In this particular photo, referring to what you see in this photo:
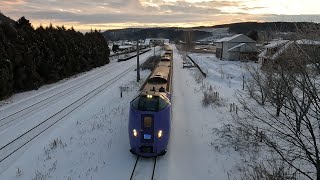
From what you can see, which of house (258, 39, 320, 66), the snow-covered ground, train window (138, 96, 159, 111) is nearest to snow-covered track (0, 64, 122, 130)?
the snow-covered ground

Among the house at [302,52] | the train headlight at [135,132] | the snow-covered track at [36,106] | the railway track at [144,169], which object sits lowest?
the snow-covered track at [36,106]

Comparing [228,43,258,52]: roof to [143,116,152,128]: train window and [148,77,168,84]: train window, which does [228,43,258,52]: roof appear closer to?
[148,77,168,84]: train window

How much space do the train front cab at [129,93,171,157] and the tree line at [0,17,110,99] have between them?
16.6 meters

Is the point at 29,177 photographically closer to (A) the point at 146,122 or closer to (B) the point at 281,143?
(A) the point at 146,122

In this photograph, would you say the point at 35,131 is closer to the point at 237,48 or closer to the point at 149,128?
the point at 149,128

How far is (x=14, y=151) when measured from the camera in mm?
14898

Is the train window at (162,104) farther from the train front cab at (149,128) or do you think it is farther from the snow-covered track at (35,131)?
the snow-covered track at (35,131)

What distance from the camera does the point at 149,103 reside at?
1408 centimetres

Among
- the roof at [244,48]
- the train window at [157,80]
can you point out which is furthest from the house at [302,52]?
the roof at [244,48]

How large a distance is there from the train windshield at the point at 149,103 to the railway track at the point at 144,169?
193 cm

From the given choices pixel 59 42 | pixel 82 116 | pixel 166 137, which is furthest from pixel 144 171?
pixel 59 42

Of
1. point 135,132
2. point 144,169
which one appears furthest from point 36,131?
point 144,169

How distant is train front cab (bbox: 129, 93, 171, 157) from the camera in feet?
44.4

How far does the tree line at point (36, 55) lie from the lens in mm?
28719
